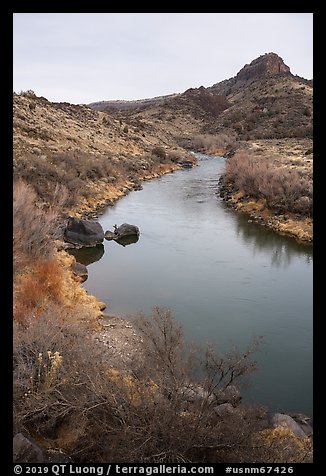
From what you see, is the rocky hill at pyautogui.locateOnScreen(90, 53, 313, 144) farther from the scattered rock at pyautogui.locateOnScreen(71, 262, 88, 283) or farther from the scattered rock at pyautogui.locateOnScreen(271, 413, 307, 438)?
the scattered rock at pyautogui.locateOnScreen(271, 413, 307, 438)

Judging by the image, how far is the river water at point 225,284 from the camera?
8609 mm

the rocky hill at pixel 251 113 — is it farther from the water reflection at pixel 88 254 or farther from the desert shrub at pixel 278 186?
the water reflection at pixel 88 254

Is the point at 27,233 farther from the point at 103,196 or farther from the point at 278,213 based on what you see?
the point at 103,196

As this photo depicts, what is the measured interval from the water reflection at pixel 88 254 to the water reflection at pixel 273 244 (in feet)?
18.7

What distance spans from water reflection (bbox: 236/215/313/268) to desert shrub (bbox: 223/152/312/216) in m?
1.78

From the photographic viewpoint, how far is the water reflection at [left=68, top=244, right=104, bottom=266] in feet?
46.9

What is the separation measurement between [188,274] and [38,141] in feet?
58.0

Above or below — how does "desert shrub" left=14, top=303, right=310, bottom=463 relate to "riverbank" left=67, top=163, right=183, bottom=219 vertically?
below

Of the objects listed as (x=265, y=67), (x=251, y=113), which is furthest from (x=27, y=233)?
(x=265, y=67)

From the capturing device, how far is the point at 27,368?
618 cm

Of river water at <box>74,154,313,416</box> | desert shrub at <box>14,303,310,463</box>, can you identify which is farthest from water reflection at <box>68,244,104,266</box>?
desert shrub at <box>14,303,310,463</box>

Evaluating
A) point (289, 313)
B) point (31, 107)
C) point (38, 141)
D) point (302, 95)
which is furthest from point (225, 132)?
point (289, 313)

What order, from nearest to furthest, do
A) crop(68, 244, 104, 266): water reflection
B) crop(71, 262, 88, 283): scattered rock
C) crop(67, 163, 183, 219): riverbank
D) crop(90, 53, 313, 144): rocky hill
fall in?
crop(71, 262, 88, 283): scattered rock
crop(68, 244, 104, 266): water reflection
crop(67, 163, 183, 219): riverbank
crop(90, 53, 313, 144): rocky hill

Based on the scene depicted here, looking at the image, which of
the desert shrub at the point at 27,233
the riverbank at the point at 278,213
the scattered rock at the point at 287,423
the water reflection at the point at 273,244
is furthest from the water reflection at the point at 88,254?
the scattered rock at the point at 287,423
